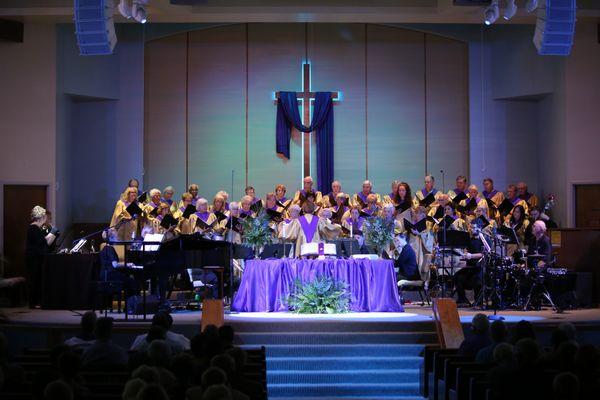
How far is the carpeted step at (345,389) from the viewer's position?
9.24 m

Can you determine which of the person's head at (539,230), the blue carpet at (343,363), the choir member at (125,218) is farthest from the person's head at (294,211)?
the person's head at (539,230)

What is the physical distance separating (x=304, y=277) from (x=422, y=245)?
3214 mm

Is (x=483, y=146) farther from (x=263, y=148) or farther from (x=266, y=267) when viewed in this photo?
(x=266, y=267)

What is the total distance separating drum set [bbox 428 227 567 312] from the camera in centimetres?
1209

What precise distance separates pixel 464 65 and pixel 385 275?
7262 millimetres

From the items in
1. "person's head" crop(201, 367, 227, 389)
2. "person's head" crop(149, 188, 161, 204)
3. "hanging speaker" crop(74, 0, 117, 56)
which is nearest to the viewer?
"person's head" crop(201, 367, 227, 389)

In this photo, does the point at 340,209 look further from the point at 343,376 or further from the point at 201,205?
the point at 343,376

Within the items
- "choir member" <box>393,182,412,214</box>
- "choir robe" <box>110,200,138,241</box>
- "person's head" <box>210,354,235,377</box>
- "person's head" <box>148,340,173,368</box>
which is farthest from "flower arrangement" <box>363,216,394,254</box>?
"person's head" <box>210,354,235,377</box>

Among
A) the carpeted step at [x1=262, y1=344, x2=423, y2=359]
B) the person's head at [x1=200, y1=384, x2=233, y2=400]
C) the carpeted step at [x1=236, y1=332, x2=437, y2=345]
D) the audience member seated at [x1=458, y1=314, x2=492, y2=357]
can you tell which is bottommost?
the carpeted step at [x1=262, y1=344, x2=423, y2=359]

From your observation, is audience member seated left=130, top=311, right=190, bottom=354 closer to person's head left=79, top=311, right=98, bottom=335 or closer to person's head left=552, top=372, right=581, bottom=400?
person's head left=79, top=311, right=98, bottom=335

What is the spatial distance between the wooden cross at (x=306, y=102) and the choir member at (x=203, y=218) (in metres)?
3.62

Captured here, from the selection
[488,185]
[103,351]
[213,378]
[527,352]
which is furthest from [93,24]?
[213,378]

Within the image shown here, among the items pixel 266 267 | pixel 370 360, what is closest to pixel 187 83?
pixel 266 267

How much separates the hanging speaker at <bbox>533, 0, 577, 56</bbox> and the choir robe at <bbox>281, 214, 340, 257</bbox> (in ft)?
12.9
